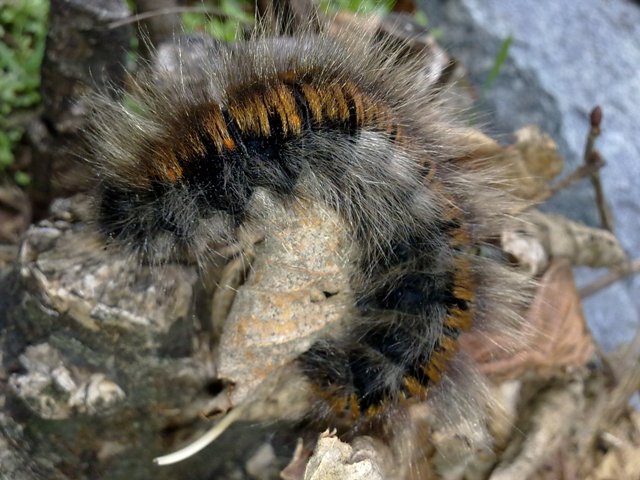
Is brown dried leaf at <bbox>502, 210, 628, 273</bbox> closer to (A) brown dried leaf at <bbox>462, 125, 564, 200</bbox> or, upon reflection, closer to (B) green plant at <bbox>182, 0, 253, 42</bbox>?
(A) brown dried leaf at <bbox>462, 125, 564, 200</bbox>

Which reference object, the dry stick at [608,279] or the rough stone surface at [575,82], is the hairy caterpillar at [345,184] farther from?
the rough stone surface at [575,82]

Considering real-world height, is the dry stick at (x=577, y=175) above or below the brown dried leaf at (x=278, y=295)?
above

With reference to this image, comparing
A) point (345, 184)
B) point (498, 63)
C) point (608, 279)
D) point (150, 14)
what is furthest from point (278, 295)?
point (498, 63)

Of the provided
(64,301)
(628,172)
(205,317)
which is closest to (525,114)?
(628,172)

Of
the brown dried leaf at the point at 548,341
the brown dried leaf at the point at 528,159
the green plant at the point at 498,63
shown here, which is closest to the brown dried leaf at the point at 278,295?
the brown dried leaf at the point at 548,341

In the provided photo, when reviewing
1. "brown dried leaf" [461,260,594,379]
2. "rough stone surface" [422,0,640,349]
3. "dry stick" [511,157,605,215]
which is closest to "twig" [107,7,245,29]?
"dry stick" [511,157,605,215]

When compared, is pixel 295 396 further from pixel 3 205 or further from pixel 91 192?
pixel 3 205

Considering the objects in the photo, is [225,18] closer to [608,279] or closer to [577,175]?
[577,175]
